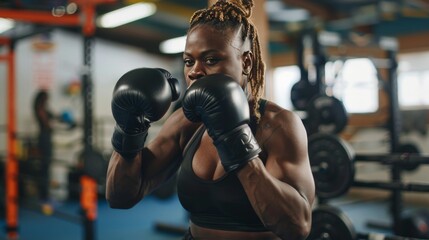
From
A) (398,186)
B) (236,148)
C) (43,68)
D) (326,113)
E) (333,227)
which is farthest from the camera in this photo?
(43,68)

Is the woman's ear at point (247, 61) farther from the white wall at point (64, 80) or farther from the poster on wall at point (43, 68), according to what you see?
the poster on wall at point (43, 68)

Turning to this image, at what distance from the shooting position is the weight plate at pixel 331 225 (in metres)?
2.11

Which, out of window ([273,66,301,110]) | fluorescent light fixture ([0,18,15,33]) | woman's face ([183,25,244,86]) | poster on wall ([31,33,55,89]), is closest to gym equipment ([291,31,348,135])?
woman's face ([183,25,244,86])

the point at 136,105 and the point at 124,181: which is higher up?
the point at 136,105

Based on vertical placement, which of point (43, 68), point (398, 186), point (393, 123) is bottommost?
point (398, 186)

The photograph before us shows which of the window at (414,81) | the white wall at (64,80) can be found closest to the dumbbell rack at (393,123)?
the window at (414,81)

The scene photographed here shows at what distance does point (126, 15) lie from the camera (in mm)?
7426

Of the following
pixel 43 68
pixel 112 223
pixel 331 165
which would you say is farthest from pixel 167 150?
pixel 43 68

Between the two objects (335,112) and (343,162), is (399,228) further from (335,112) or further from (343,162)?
(343,162)

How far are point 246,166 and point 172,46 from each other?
8.37 meters

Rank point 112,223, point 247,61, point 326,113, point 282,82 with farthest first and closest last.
→ 1. point 282,82
2. point 112,223
3. point 326,113
4. point 247,61

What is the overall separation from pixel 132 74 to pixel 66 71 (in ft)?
23.7

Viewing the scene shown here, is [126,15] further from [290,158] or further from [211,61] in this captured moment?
[290,158]

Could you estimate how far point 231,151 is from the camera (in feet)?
3.55
